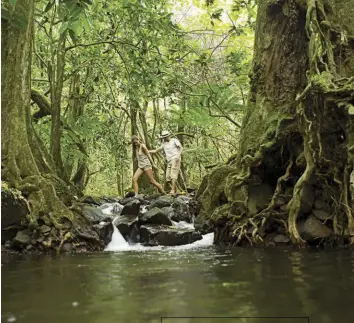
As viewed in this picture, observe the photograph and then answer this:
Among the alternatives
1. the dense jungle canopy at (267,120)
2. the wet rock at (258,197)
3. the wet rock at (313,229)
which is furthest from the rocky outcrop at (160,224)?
the wet rock at (313,229)

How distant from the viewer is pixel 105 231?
820cm

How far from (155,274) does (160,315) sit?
1574 mm

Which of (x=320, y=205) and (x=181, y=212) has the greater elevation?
(x=320, y=205)

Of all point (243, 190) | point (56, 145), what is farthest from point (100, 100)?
point (243, 190)

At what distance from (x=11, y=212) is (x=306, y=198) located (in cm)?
436

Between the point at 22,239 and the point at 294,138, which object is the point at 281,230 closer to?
the point at 294,138

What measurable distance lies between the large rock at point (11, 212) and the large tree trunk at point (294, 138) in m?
3.06

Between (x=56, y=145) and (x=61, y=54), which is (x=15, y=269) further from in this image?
(x=61, y=54)

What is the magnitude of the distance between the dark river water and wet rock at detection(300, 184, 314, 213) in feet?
4.32

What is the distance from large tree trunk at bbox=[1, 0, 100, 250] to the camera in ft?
23.6

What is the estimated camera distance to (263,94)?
8.41 meters

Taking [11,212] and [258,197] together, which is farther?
[258,197]

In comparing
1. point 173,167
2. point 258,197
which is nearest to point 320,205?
point 258,197

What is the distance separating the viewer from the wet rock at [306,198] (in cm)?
695
